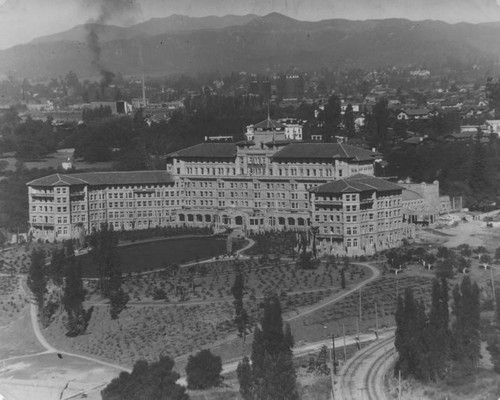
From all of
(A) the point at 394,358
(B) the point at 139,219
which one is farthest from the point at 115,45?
(A) the point at 394,358

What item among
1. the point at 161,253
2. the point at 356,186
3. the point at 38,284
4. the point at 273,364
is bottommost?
the point at 161,253

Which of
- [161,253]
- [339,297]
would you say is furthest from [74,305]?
[161,253]

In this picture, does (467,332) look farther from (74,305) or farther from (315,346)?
(74,305)

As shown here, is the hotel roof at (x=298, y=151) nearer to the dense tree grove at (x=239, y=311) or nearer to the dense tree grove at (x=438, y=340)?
the dense tree grove at (x=239, y=311)

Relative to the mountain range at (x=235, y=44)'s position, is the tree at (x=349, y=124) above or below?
below

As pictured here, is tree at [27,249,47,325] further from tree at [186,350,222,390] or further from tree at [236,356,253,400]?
tree at [236,356,253,400]

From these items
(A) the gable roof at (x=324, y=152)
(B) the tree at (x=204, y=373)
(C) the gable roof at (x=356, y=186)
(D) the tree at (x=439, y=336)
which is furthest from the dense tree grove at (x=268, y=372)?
(A) the gable roof at (x=324, y=152)
